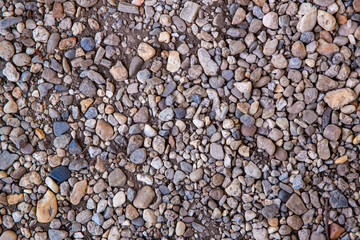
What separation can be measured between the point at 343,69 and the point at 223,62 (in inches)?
17.6

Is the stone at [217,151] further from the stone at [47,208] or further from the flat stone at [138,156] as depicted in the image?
the stone at [47,208]

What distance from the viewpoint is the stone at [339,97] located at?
120 cm

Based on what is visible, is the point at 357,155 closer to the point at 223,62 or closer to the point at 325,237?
the point at 325,237

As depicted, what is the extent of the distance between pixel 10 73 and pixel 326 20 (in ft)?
4.14

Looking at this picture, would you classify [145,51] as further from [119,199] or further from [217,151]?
[119,199]

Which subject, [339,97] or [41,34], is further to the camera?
[41,34]

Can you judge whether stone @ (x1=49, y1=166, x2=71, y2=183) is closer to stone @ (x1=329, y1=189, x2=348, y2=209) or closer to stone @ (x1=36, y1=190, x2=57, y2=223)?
stone @ (x1=36, y1=190, x2=57, y2=223)

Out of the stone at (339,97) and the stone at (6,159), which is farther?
the stone at (6,159)

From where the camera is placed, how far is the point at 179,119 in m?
1.27

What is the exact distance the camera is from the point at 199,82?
1.27 meters

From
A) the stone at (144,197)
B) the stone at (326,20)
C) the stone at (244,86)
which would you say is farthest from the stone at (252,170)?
the stone at (326,20)

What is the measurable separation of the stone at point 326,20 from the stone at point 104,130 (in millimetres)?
911

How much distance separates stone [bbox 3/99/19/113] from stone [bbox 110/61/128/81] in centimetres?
43

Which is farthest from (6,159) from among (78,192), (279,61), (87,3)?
(279,61)
